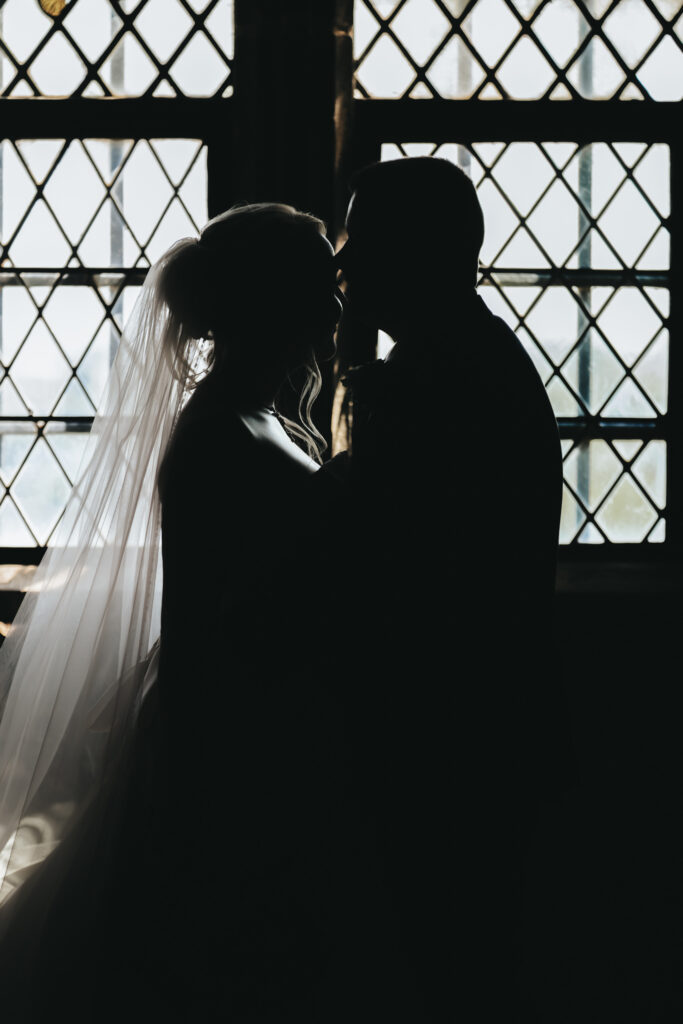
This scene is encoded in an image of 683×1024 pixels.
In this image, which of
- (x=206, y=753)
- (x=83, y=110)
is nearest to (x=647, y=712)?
(x=206, y=753)

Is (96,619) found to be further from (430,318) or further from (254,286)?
(430,318)

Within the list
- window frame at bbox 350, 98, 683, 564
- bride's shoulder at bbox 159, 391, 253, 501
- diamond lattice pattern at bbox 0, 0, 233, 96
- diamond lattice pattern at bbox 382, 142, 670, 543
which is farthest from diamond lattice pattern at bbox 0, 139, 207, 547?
bride's shoulder at bbox 159, 391, 253, 501

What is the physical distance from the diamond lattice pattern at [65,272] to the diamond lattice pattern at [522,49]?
1.95 ft

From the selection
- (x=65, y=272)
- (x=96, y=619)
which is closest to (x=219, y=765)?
(x=96, y=619)

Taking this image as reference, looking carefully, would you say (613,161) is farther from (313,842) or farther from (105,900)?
(105,900)

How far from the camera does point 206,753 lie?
1.27 meters

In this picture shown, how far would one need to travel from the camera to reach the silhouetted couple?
3.55 ft

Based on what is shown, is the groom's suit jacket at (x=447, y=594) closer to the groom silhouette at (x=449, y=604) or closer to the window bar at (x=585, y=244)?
the groom silhouette at (x=449, y=604)

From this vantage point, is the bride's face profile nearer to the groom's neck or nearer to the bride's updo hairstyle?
the bride's updo hairstyle

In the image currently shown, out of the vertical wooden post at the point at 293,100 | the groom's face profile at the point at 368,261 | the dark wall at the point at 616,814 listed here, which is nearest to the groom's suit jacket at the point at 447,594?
the groom's face profile at the point at 368,261

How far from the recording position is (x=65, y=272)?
2.25 metres

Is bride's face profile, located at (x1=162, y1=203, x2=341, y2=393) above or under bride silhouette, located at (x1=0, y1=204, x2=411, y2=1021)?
above

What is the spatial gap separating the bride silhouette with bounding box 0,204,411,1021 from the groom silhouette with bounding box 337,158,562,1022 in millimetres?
170

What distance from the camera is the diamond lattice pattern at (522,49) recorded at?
2156 millimetres
